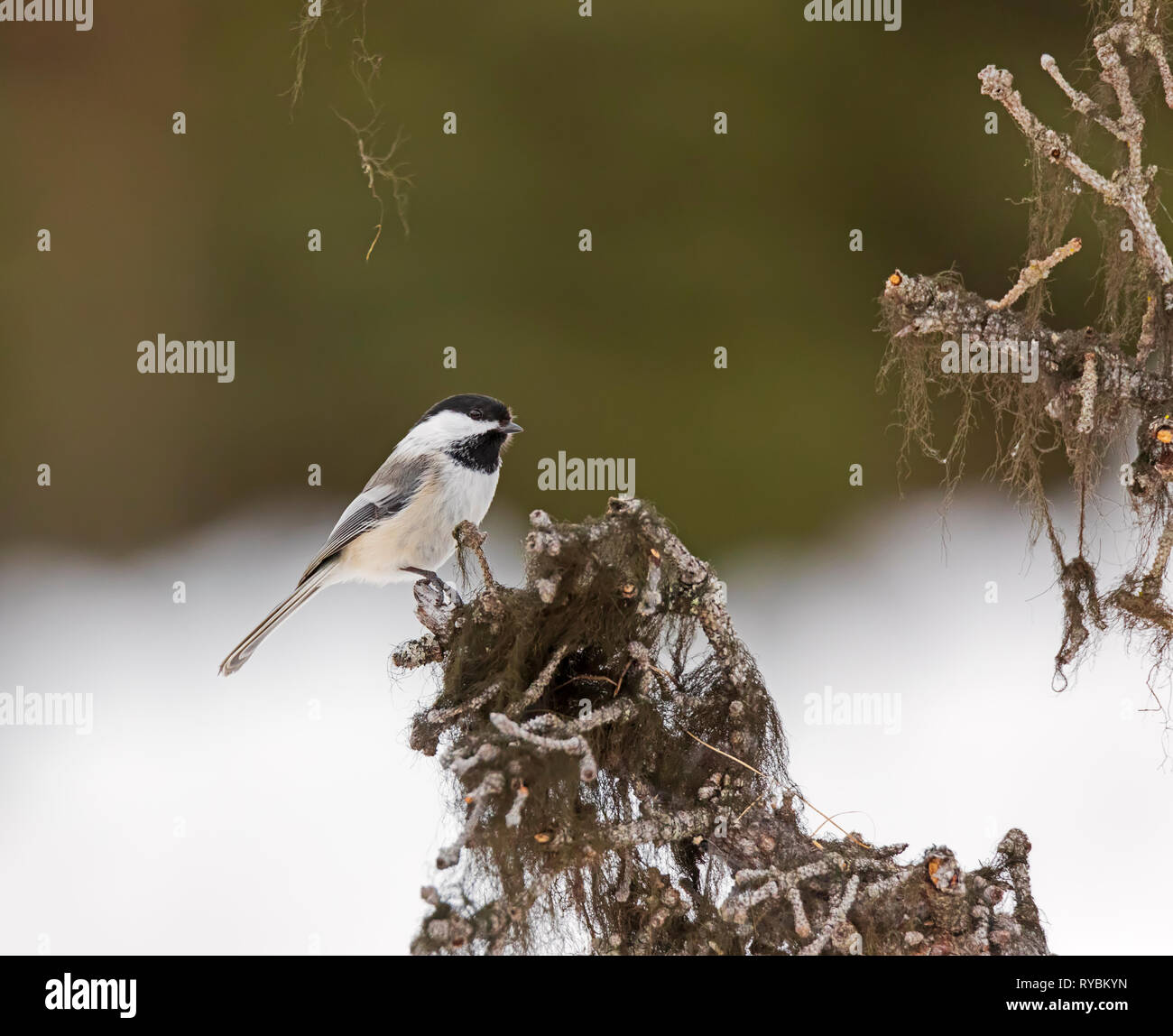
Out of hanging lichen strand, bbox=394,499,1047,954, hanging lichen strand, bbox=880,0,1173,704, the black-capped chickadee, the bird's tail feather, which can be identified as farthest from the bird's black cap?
hanging lichen strand, bbox=880,0,1173,704

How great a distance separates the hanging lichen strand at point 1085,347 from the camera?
1.55 metres

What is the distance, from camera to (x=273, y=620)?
8.05ft

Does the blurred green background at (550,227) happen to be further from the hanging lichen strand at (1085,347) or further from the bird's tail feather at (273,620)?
the hanging lichen strand at (1085,347)

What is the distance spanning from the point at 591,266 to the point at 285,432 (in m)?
1.26

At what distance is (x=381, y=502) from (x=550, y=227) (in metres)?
1.48

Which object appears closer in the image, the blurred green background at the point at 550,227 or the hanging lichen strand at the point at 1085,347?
the hanging lichen strand at the point at 1085,347

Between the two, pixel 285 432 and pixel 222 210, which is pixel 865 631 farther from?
pixel 222 210

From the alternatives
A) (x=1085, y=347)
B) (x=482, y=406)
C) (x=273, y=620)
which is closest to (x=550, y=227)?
(x=482, y=406)

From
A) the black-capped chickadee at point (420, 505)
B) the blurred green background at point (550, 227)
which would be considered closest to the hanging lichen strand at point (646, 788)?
the black-capped chickadee at point (420, 505)

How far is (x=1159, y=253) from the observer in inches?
64.0

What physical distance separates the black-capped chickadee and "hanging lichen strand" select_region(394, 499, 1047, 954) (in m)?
0.62

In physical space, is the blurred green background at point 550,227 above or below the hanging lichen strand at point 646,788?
above

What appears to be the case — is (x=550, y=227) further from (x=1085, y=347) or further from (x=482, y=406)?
(x=1085, y=347)

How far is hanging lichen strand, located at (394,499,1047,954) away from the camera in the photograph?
146 centimetres
